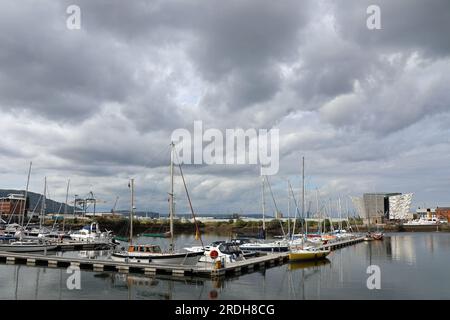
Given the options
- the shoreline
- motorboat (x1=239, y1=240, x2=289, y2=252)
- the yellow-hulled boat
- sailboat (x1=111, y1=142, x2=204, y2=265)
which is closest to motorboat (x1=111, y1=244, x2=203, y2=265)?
sailboat (x1=111, y1=142, x2=204, y2=265)

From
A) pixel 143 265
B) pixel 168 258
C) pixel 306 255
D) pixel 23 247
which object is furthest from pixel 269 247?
pixel 23 247

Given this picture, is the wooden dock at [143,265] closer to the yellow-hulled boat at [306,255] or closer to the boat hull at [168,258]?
the yellow-hulled boat at [306,255]

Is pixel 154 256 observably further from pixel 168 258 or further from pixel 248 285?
pixel 248 285

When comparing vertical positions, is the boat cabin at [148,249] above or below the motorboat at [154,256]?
above

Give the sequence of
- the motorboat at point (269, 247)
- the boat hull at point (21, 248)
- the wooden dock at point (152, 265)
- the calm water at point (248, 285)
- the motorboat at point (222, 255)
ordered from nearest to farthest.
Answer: the calm water at point (248, 285), the wooden dock at point (152, 265), the motorboat at point (222, 255), the motorboat at point (269, 247), the boat hull at point (21, 248)

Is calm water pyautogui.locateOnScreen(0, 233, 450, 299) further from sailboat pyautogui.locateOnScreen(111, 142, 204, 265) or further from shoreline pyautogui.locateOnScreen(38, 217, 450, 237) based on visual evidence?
shoreline pyautogui.locateOnScreen(38, 217, 450, 237)

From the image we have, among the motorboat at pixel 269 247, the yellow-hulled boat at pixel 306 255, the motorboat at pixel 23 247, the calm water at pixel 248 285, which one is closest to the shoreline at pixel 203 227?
the motorboat at pixel 23 247

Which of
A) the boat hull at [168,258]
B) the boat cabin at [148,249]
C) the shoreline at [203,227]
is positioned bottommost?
the shoreline at [203,227]

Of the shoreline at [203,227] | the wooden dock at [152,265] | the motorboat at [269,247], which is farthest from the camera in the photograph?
the shoreline at [203,227]

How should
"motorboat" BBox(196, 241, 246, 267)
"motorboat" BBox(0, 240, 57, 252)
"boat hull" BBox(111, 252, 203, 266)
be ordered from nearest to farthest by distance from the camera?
"motorboat" BBox(196, 241, 246, 267) → "boat hull" BBox(111, 252, 203, 266) → "motorboat" BBox(0, 240, 57, 252)

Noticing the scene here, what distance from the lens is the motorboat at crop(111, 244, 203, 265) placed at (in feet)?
135

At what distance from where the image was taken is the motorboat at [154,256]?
41.2 metres
